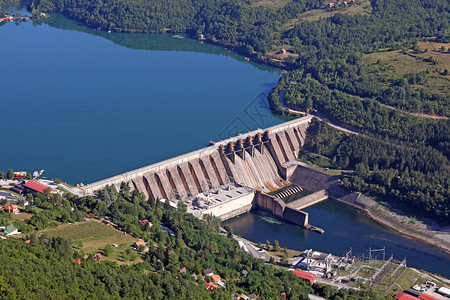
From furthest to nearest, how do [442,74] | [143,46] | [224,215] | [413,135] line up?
[143,46], [442,74], [413,135], [224,215]

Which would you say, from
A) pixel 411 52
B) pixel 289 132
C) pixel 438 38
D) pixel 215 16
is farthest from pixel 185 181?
pixel 215 16

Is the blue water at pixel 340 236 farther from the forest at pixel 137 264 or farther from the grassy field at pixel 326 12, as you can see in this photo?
the grassy field at pixel 326 12

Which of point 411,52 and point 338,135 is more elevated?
point 411,52

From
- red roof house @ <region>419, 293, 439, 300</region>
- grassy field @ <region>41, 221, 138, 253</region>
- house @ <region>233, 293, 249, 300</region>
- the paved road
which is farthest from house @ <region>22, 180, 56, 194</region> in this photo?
red roof house @ <region>419, 293, 439, 300</region>

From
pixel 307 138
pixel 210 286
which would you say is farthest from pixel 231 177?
pixel 210 286

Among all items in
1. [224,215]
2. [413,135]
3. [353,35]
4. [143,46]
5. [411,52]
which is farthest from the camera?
[143,46]

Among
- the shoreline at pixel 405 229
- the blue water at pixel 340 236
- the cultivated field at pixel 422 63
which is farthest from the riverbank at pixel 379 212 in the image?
the cultivated field at pixel 422 63

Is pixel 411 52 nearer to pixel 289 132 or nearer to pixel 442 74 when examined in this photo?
pixel 442 74

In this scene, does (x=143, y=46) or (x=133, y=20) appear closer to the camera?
(x=143, y=46)
